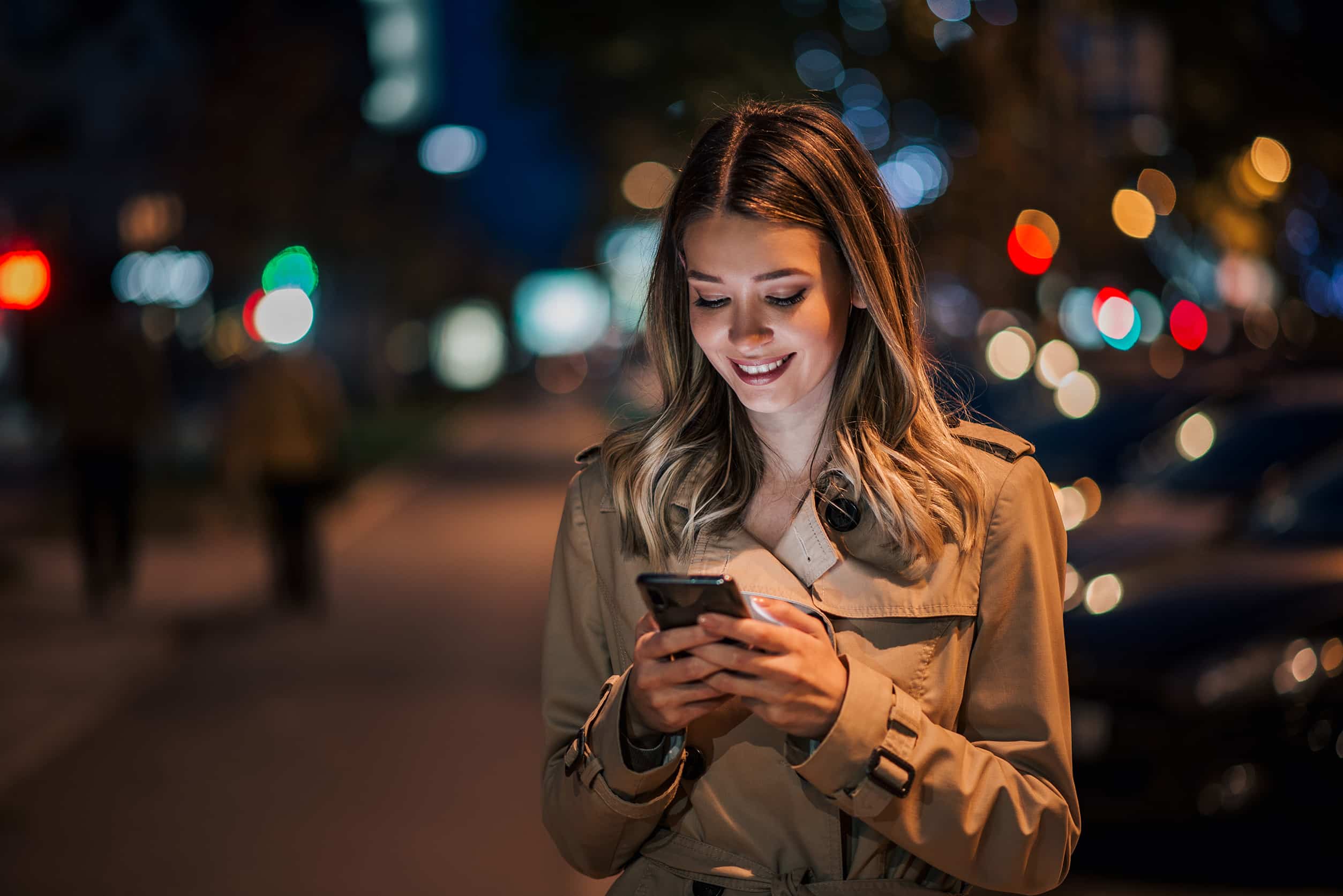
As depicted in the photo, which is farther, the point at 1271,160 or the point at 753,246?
the point at 1271,160

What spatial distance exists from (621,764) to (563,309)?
75.0 meters

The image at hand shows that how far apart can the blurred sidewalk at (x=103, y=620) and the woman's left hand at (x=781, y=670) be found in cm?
654

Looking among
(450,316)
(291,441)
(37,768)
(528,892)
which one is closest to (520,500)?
(291,441)

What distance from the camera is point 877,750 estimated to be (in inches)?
84.3

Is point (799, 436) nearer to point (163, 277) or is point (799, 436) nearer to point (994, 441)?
point (994, 441)

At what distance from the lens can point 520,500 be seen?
73.7 feet

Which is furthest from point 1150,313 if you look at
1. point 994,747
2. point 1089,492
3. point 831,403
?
point 994,747

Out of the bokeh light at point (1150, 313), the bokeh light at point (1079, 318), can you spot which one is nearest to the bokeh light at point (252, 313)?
the bokeh light at point (1079, 318)

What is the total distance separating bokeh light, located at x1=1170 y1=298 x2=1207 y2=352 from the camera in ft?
89.6

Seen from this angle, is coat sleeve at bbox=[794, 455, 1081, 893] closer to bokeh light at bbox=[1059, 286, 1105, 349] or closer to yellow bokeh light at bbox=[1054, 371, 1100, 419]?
yellow bokeh light at bbox=[1054, 371, 1100, 419]

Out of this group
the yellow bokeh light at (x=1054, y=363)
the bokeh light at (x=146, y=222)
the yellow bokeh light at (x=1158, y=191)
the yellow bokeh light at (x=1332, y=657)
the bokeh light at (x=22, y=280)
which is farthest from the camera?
the yellow bokeh light at (x=1158, y=191)

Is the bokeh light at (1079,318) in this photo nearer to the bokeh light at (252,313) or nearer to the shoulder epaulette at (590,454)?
the bokeh light at (252,313)

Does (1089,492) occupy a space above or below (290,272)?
below

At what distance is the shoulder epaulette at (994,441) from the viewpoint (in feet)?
7.88
